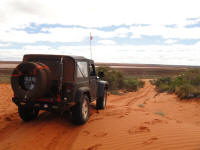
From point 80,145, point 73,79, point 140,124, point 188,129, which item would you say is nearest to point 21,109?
point 73,79

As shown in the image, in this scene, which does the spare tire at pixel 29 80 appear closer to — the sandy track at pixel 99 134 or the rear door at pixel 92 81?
the sandy track at pixel 99 134

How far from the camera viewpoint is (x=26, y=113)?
596cm

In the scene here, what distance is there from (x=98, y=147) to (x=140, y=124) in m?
1.80

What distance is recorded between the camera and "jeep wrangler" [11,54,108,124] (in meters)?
4.82

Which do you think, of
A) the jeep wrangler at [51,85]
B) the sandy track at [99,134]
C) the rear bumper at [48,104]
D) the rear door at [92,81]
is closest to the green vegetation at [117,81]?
the rear door at [92,81]

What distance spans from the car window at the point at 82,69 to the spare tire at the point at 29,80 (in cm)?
108

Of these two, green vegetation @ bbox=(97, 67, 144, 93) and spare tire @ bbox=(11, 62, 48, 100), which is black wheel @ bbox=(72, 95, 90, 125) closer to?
spare tire @ bbox=(11, 62, 48, 100)

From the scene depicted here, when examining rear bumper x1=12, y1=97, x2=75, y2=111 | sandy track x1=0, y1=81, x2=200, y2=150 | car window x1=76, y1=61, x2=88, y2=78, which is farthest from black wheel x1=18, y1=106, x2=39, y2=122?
car window x1=76, y1=61, x2=88, y2=78

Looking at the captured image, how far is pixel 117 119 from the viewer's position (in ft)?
20.3

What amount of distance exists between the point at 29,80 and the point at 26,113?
1450 mm

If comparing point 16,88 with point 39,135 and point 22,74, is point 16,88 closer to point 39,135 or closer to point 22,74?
point 22,74

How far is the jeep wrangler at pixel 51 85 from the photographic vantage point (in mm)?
4824

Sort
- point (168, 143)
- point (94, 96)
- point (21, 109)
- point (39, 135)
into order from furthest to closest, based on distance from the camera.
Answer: point (94, 96) < point (21, 109) < point (39, 135) < point (168, 143)

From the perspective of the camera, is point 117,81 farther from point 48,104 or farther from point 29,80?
point 29,80
